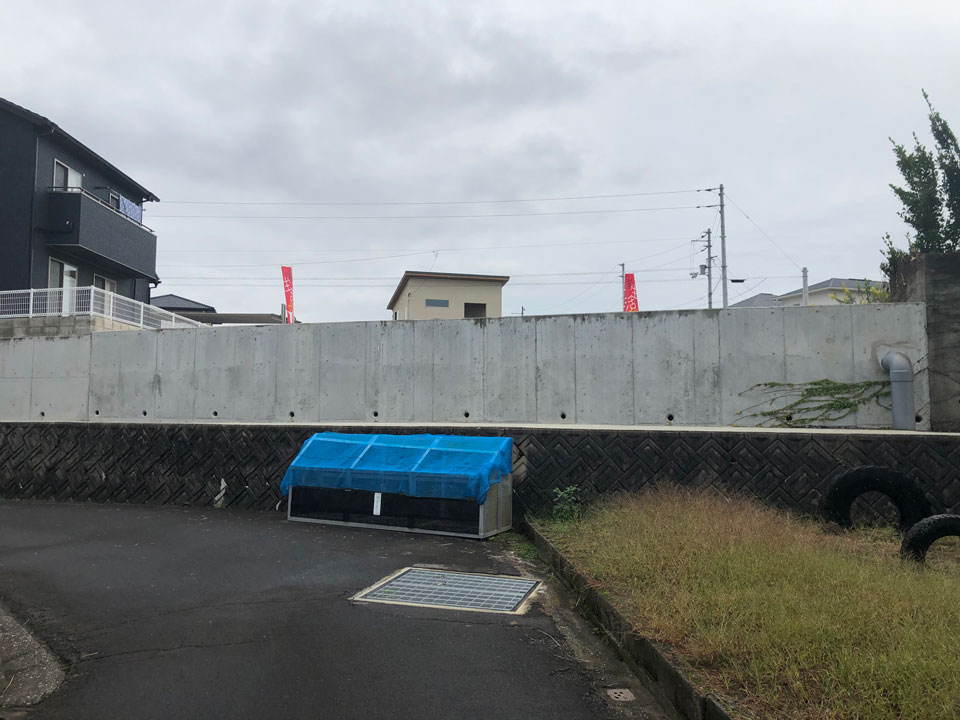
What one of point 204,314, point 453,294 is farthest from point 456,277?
point 204,314

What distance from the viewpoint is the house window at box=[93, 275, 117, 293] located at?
2735cm

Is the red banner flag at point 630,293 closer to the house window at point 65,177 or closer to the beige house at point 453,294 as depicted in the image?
the beige house at point 453,294

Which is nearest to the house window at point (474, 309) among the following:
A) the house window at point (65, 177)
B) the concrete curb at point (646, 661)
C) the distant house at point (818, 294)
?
the distant house at point (818, 294)

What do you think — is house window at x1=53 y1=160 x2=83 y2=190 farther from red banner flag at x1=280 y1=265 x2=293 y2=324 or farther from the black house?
red banner flag at x1=280 y1=265 x2=293 y2=324

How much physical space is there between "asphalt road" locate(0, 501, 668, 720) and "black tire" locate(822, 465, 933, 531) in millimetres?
3821

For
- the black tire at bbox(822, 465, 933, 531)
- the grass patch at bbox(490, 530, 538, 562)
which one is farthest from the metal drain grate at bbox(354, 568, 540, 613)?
the black tire at bbox(822, 465, 933, 531)

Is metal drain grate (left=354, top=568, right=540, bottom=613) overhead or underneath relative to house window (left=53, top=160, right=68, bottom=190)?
underneath

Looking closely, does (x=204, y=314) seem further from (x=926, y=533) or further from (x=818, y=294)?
(x=818, y=294)

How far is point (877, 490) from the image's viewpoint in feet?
25.8

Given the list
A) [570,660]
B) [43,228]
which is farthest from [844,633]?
[43,228]

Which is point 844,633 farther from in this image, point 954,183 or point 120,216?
point 120,216

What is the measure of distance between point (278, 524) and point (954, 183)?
58.7 feet

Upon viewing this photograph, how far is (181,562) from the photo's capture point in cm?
771

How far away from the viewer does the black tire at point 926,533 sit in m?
5.96
